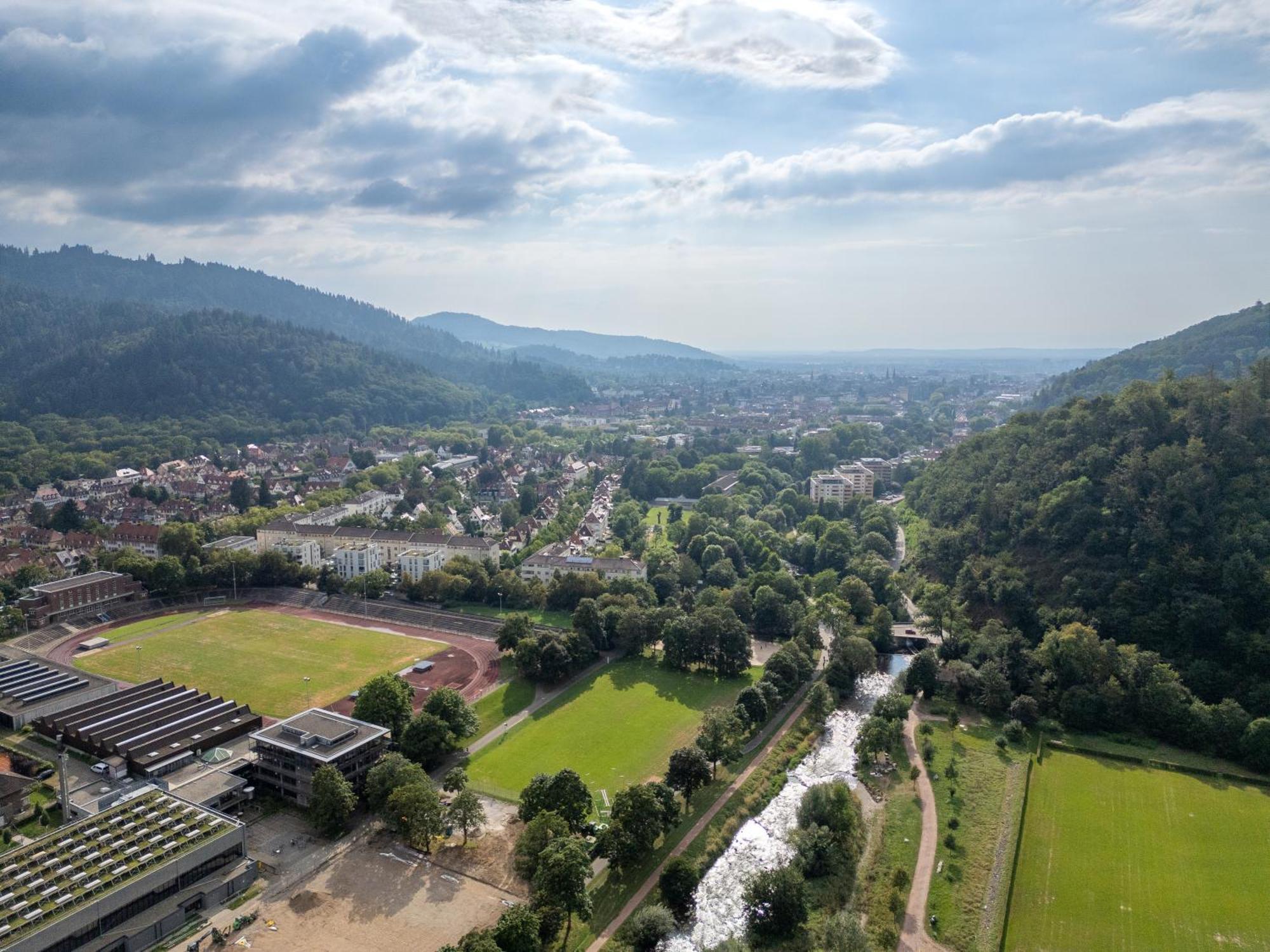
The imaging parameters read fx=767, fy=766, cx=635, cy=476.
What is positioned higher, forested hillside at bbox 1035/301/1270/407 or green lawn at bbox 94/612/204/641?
forested hillside at bbox 1035/301/1270/407

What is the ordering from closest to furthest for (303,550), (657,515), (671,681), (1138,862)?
(1138,862), (671,681), (303,550), (657,515)

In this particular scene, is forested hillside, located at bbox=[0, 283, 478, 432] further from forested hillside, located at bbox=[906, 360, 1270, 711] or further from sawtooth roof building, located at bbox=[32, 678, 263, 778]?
forested hillside, located at bbox=[906, 360, 1270, 711]

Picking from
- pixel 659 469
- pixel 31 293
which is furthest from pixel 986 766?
pixel 31 293

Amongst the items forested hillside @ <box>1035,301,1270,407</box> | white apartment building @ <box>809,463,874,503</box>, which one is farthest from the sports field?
forested hillside @ <box>1035,301,1270,407</box>

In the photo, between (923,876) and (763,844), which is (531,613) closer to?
(763,844)

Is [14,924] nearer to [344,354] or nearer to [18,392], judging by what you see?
[18,392]

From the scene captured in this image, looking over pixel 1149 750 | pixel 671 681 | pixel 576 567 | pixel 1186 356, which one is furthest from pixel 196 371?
pixel 1186 356
